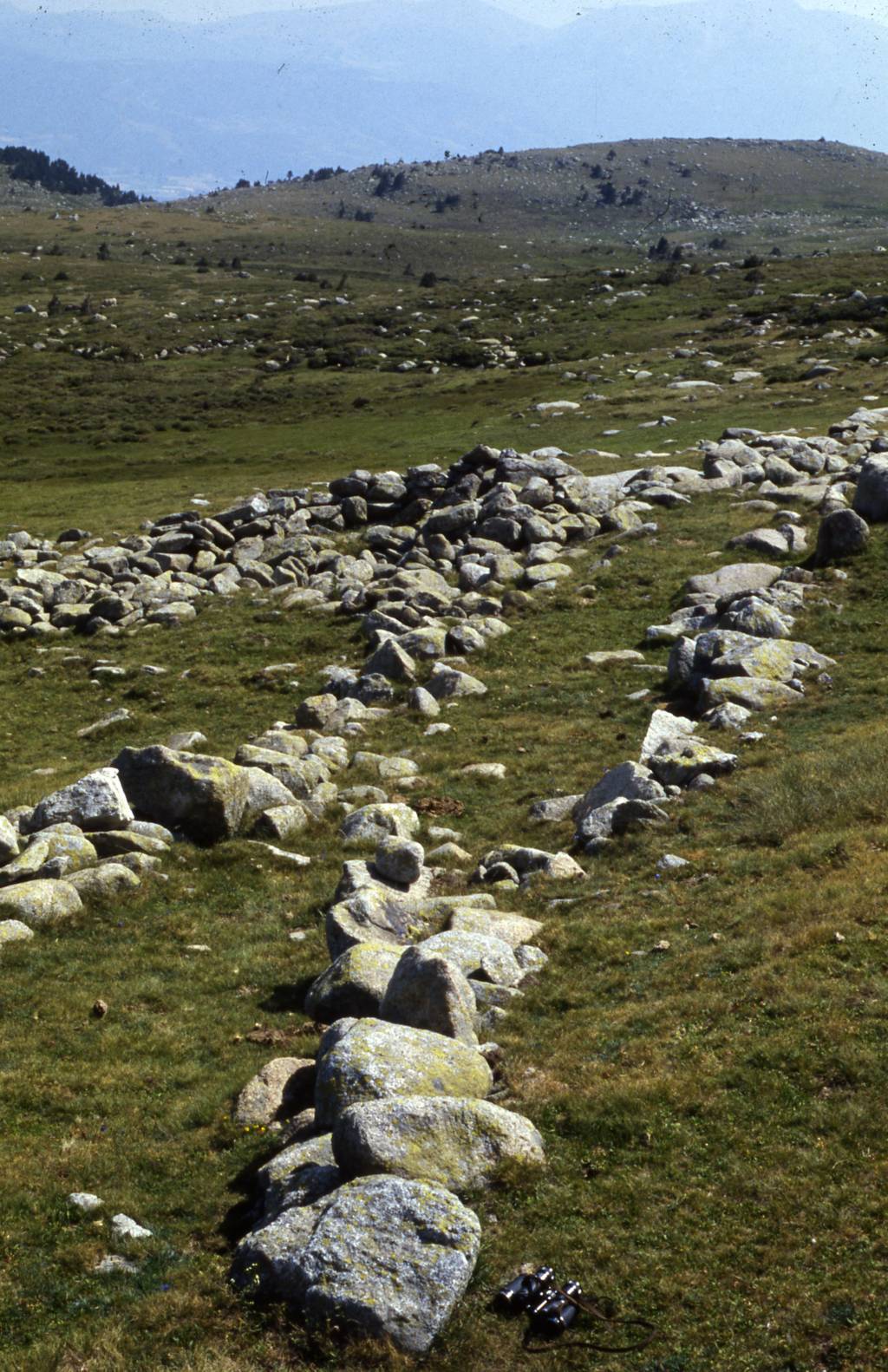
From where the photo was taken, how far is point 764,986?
1378cm

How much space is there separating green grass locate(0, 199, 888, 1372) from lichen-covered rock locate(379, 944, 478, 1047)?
91 centimetres

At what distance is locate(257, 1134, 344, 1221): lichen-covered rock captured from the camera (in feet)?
35.3

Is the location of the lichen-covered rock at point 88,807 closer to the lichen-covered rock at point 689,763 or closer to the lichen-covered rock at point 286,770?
the lichen-covered rock at point 286,770

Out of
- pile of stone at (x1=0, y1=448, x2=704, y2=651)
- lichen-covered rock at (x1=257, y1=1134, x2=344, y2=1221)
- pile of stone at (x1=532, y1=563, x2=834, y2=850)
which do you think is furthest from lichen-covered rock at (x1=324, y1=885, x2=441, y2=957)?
pile of stone at (x1=0, y1=448, x2=704, y2=651)

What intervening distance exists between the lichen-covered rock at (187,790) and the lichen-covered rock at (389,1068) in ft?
31.6

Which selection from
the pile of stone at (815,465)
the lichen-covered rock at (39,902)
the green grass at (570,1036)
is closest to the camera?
the green grass at (570,1036)

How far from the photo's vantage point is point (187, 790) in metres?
21.6

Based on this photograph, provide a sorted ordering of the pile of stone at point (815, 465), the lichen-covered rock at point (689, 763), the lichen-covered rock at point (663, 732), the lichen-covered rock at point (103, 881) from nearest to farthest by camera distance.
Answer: the lichen-covered rock at point (103, 881) < the lichen-covered rock at point (689, 763) < the lichen-covered rock at point (663, 732) < the pile of stone at point (815, 465)

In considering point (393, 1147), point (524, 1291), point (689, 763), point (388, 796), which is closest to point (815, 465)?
point (689, 763)

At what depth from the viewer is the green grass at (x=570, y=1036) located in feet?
31.4

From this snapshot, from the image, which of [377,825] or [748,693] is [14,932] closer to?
[377,825]

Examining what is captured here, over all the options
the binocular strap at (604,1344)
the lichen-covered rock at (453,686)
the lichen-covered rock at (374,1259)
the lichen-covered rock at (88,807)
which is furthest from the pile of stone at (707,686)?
the binocular strap at (604,1344)

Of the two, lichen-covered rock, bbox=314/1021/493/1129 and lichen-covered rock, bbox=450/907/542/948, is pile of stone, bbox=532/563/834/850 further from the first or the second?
lichen-covered rock, bbox=314/1021/493/1129

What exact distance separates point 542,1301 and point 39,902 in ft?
38.7
